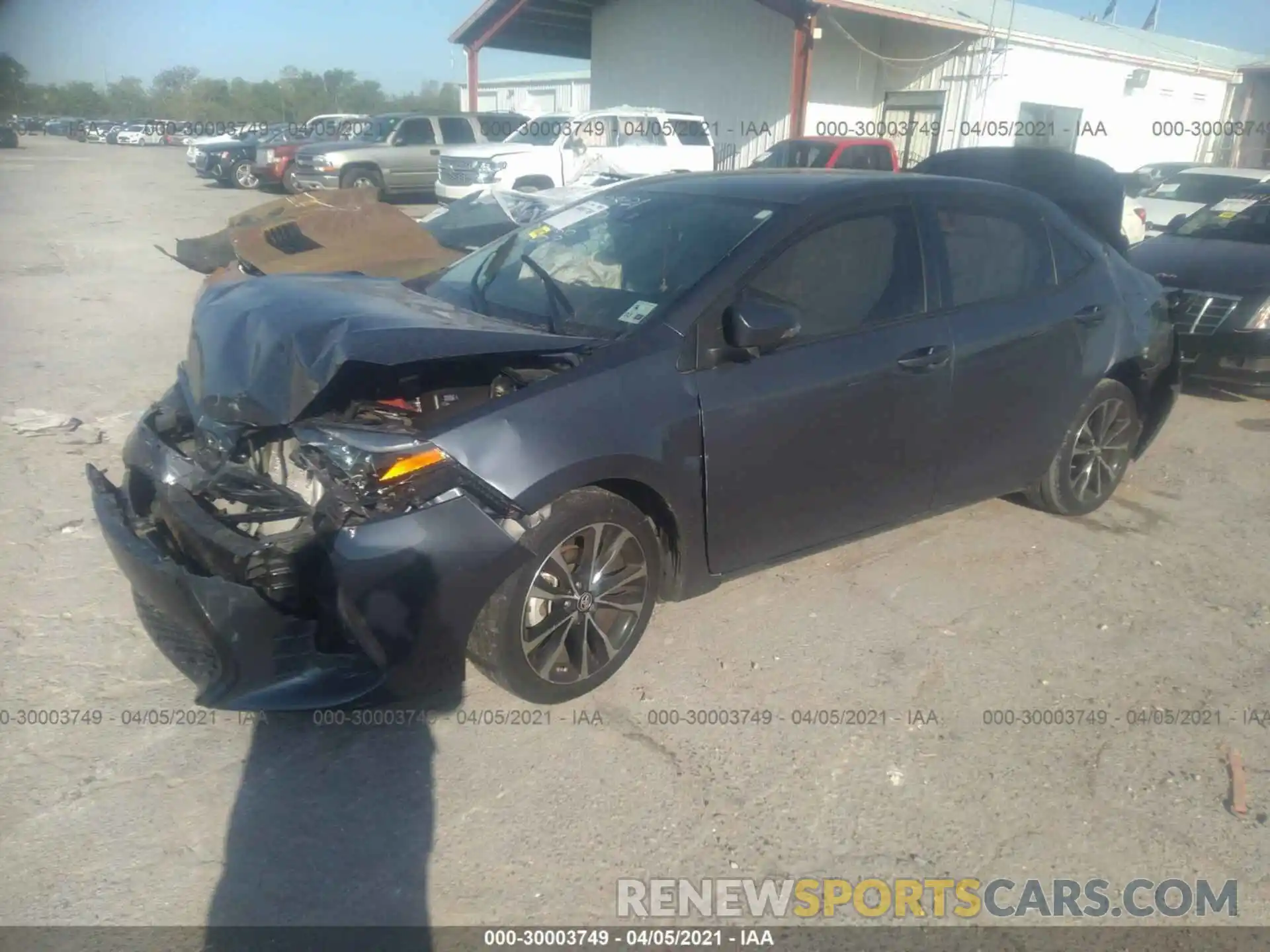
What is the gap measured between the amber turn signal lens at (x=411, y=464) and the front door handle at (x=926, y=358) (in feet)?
6.37

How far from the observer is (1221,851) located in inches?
110

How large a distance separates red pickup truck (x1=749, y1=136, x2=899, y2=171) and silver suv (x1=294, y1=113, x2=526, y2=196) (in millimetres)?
7197

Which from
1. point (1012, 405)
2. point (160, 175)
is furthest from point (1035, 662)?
point (160, 175)

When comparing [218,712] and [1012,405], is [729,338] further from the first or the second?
[218,712]

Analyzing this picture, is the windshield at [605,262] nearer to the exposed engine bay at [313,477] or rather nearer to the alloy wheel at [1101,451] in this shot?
the exposed engine bay at [313,477]

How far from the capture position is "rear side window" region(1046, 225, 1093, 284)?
4.56 meters

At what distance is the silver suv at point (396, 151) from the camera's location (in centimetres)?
2034

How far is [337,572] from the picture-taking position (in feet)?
9.12

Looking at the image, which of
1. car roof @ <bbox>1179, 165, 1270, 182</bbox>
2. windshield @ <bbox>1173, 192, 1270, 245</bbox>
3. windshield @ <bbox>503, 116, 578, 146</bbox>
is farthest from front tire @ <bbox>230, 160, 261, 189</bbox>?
windshield @ <bbox>1173, 192, 1270, 245</bbox>

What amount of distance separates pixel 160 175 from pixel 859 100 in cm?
1939

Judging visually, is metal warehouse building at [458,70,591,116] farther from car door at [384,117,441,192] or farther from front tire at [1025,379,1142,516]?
front tire at [1025,379,1142,516]

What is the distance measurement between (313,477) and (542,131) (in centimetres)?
1650
